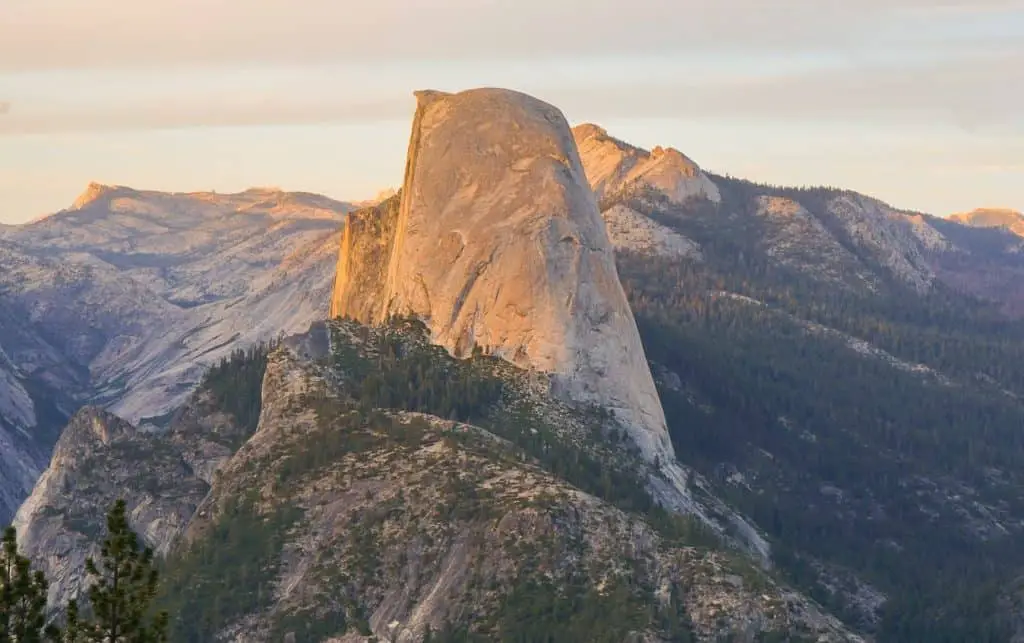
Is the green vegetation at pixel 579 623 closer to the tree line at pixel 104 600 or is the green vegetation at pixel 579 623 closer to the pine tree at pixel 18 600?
the tree line at pixel 104 600

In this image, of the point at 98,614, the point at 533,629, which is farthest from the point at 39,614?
the point at 533,629

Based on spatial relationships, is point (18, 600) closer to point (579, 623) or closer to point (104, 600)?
point (104, 600)

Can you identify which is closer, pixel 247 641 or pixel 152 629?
pixel 152 629

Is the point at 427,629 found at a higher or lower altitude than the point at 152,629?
lower

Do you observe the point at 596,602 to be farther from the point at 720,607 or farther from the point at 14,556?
the point at 14,556

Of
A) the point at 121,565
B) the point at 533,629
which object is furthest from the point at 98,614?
the point at 533,629

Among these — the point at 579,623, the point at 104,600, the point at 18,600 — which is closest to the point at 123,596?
the point at 104,600

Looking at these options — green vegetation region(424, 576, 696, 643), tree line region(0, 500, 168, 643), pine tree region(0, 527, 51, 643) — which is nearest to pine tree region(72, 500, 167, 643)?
tree line region(0, 500, 168, 643)
